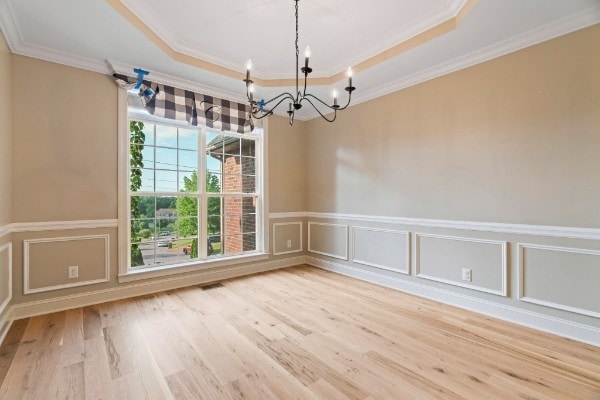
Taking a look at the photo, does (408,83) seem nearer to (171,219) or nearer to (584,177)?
(584,177)

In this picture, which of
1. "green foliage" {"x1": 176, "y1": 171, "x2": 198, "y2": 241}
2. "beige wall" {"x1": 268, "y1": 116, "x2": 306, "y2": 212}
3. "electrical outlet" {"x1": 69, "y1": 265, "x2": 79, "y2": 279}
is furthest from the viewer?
"beige wall" {"x1": 268, "y1": 116, "x2": 306, "y2": 212}

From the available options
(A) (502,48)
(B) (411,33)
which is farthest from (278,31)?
(A) (502,48)

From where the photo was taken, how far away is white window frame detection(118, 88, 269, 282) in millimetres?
3033

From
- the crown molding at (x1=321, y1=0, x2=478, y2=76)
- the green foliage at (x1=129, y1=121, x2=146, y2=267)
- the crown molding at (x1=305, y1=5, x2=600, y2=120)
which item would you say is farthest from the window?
the crown molding at (x1=305, y1=5, x2=600, y2=120)

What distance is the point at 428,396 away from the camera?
1.57 metres

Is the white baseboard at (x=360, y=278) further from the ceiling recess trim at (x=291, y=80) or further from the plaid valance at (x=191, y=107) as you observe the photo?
the ceiling recess trim at (x=291, y=80)

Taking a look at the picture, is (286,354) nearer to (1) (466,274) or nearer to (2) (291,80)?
(1) (466,274)

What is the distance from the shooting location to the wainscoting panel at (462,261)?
8.51 feet

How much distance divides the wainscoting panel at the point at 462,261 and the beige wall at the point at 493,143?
0.85ft

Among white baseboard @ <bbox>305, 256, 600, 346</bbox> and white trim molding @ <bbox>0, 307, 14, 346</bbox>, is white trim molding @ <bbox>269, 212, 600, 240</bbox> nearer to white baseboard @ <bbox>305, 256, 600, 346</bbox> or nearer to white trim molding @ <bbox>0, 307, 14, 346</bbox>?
white baseboard @ <bbox>305, 256, 600, 346</bbox>

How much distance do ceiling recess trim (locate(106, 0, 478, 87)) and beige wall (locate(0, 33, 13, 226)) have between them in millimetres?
1034

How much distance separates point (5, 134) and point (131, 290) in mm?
1831

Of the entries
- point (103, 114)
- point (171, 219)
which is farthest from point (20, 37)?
point (171, 219)

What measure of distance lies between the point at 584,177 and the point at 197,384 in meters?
3.13
